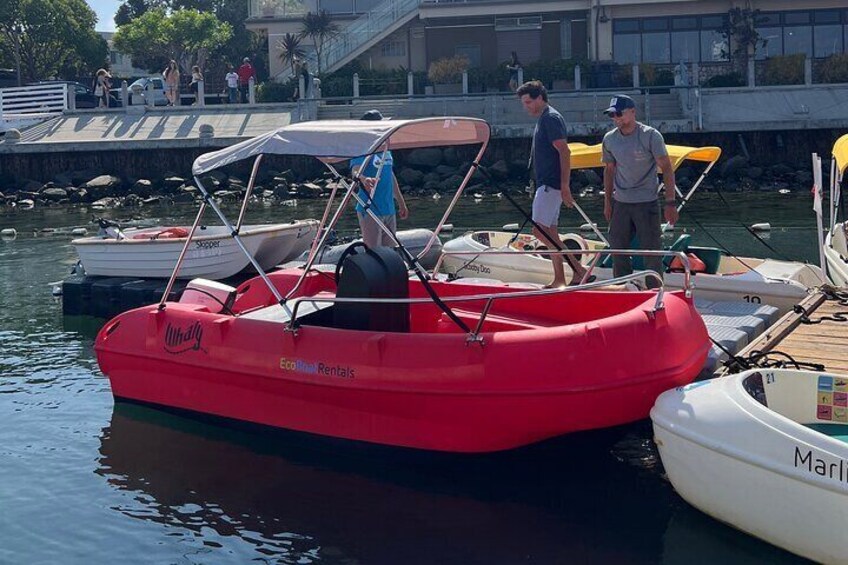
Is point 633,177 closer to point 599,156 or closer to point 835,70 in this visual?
point 599,156

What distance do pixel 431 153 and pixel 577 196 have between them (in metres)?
5.79

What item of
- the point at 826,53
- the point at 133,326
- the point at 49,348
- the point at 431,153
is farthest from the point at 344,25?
the point at 133,326

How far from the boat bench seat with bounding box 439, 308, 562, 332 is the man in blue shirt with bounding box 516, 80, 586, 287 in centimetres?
92

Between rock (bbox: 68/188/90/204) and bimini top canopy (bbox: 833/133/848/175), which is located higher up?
bimini top canopy (bbox: 833/133/848/175)

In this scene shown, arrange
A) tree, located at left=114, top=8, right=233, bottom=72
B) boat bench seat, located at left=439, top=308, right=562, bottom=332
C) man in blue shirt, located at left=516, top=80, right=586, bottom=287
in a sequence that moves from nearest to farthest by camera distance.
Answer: boat bench seat, located at left=439, top=308, right=562, bottom=332, man in blue shirt, located at left=516, top=80, right=586, bottom=287, tree, located at left=114, top=8, right=233, bottom=72

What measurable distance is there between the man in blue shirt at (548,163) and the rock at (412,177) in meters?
22.1

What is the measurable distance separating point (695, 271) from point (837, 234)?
3028mm

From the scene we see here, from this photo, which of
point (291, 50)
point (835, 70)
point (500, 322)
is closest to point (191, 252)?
point (500, 322)

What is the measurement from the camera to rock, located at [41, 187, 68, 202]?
109 feet

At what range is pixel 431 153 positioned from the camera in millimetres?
34344

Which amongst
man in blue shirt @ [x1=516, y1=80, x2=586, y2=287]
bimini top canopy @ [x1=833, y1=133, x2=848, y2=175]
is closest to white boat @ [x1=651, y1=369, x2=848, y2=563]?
man in blue shirt @ [x1=516, y1=80, x2=586, y2=287]

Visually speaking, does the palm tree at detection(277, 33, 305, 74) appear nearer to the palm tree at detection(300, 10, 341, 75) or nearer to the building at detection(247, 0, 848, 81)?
the palm tree at detection(300, 10, 341, 75)

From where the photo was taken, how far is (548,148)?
10898 mm

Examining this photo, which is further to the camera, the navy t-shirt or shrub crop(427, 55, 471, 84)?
shrub crop(427, 55, 471, 84)
